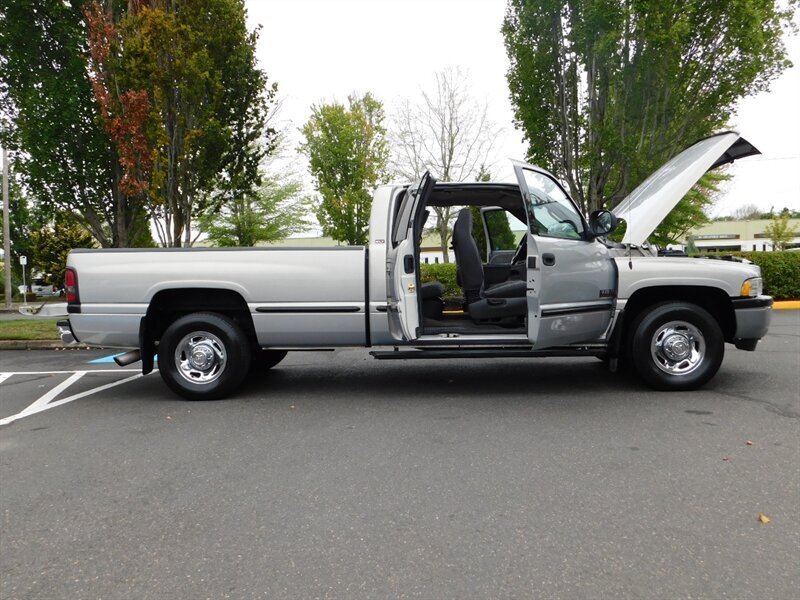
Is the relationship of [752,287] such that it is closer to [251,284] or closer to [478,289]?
[478,289]

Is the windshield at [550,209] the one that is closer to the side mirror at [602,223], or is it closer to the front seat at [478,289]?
the side mirror at [602,223]

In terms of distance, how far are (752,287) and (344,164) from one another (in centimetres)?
2145

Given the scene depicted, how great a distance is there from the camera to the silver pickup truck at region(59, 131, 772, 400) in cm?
555

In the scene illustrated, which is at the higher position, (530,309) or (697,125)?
(697,125)

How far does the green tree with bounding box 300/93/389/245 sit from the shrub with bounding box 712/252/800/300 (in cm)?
1531

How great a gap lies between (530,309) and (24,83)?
16.4 meters

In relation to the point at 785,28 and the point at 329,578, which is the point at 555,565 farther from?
the point at 785,28

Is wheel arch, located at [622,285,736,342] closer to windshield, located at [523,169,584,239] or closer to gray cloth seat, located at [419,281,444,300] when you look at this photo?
windshield, located at [523,169,584,239]

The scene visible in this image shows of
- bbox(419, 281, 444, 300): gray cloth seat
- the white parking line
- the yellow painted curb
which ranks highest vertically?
bbox(419, 281, 444, 300): gray cloth seat

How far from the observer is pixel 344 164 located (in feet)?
83.7

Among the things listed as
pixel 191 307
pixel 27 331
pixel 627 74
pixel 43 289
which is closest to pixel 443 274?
pixel 627 74

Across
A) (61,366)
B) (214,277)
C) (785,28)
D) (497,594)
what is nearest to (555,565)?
(497,594)

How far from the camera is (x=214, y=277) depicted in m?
5.63

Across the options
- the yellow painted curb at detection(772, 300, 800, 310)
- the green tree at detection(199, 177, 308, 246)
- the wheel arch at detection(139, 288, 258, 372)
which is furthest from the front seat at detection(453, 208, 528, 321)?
the green tree at detection(199, 177, 308, 246)
